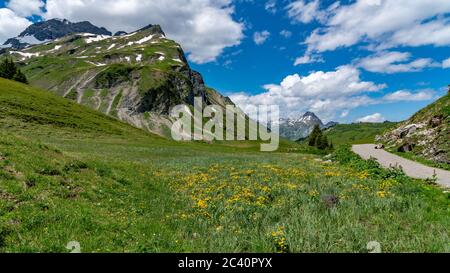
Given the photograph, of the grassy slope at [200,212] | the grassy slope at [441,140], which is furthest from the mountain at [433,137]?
the grassy slope at [200,212]

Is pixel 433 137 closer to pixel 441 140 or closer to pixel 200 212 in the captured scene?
pixel 441 140

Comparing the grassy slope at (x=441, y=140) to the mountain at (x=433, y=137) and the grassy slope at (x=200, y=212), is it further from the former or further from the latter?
the grassy slope at (x=200, y=212)

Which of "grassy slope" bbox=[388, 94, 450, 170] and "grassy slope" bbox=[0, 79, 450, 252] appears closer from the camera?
"grassy slope" bbox=[0, 79, 450, 252]

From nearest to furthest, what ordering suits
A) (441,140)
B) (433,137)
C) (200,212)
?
(200,212), (441,140), (433,137)

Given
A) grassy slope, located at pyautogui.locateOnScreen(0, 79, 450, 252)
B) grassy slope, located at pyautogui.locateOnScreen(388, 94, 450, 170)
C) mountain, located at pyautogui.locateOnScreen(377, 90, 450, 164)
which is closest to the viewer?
grassy slope, located at pyautogui.locateOnScreen(0, 79, 450, 252)

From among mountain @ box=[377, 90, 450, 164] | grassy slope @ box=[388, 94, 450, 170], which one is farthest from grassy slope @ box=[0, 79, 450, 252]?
mountain @ box=[377, 90, 450, 164]

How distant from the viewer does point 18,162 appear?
16.0m

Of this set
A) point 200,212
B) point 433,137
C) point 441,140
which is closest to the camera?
point 200,212

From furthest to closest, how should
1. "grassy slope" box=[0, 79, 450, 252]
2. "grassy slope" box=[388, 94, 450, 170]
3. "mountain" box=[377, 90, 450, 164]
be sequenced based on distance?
"mountain" box=[377, 90, 450, 164]
"grassy slope" box=[388, 94, 450, 170]
"grassy slope" box=[0, 79, 450, 252]

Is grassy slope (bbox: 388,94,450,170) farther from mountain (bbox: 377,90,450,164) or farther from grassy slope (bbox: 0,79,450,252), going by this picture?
grassy slope (bbox: 0,79,450,252)

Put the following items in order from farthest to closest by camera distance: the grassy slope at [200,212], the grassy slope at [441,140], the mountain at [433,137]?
the mountain at [433,137]
the grassy slope at [441,140]
the grassy slope at [200,212]

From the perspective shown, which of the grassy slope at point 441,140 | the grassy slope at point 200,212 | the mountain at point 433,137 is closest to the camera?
the grassy slope at point 200,212

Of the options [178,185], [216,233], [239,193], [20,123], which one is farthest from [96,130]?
[216,233]

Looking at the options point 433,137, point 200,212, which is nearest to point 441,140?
point 433,137
